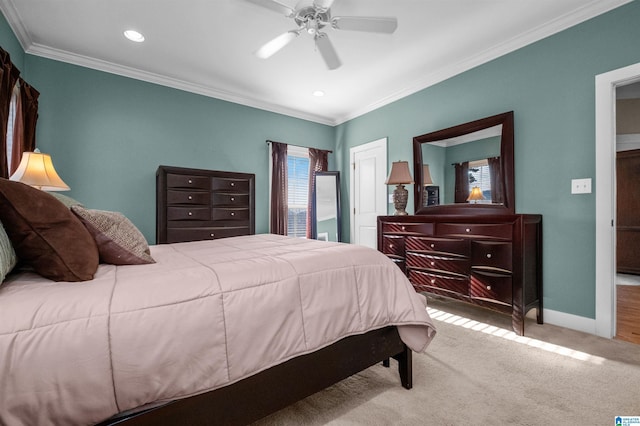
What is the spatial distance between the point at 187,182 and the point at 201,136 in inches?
37.7

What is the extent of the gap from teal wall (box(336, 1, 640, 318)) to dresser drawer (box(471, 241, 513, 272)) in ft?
1.65

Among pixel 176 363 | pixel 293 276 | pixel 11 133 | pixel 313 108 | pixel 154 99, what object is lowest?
pixel 176 363

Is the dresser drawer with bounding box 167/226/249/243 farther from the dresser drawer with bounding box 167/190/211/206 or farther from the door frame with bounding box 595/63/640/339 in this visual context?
the door frame with bounding box 595/63/640/339

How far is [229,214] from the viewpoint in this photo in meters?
3.54

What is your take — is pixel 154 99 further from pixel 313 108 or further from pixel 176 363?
pixel 176 363

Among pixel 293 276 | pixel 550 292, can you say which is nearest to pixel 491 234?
pixel 550 292

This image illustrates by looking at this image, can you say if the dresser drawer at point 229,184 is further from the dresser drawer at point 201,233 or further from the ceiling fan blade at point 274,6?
the ceiling fan blade at point 274,6

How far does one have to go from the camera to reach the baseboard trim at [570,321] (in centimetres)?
240

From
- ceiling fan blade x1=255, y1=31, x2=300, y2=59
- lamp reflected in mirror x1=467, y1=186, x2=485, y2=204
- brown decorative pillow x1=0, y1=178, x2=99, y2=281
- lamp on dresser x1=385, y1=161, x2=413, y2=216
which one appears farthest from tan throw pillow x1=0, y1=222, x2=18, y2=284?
lamp reflected in mirror x1=467, y1=186, x2=485, y2=204

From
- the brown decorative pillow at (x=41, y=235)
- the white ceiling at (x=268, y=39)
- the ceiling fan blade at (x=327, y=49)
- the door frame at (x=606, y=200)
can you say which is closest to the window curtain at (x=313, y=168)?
the white ceiling at (x=268, y=39)

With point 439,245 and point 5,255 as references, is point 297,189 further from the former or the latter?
point 5,255

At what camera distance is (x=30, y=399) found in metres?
0.75

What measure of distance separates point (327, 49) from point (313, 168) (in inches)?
103

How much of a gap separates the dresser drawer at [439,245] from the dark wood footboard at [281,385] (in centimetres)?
150
